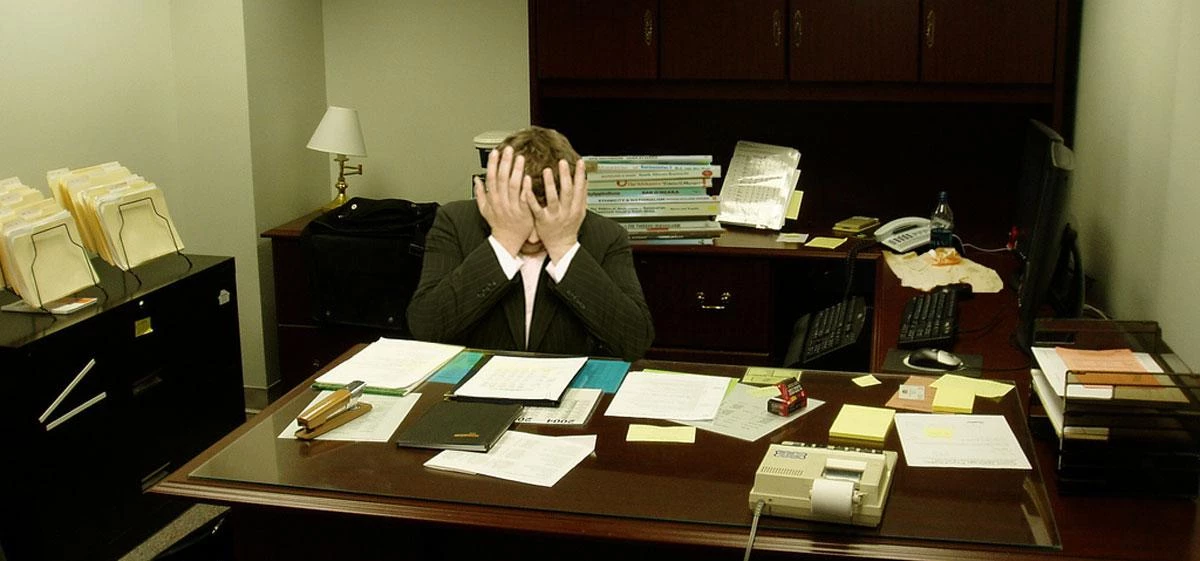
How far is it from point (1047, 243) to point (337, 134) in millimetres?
2696

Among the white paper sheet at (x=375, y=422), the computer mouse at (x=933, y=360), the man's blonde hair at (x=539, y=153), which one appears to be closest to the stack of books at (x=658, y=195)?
the man's blonde hair at (x=539, y=153)

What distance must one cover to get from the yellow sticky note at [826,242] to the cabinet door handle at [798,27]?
65cm

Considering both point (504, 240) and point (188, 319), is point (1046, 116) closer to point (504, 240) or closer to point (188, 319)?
point (504, 240)

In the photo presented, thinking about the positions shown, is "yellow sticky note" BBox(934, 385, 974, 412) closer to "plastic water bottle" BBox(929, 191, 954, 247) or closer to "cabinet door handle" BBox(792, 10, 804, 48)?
"plastic water bottle" BBox(929, 191, 954, 247)

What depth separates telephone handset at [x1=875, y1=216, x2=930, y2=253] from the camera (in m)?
3.62

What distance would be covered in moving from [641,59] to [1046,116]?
1.38 metres

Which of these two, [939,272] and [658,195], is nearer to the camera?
A: [939,272]

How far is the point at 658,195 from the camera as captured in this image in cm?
375

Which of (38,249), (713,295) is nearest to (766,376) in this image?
(713,295)

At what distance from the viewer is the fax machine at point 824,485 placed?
1555 mm

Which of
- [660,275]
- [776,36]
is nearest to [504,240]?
[660,275]

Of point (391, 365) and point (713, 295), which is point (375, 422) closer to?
point (391, 365)

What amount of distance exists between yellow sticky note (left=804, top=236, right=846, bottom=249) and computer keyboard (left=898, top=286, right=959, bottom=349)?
66 centimetres

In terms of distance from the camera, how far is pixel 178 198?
A: 4.13m
